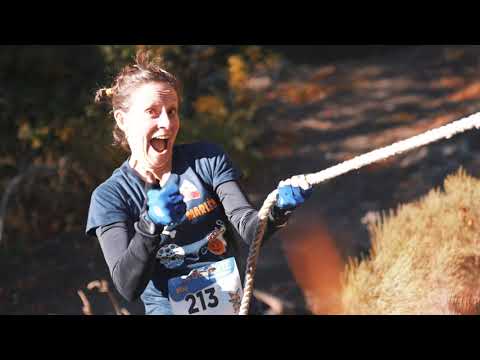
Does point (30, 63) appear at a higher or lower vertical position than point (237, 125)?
higher

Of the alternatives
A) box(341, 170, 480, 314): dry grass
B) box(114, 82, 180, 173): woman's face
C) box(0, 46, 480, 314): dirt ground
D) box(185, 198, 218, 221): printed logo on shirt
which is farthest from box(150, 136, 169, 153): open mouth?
box(0, 46, 480, 314): dirt ground

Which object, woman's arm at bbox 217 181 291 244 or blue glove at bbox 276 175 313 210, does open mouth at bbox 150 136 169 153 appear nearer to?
woman's arm at bbox 217 181 291 244

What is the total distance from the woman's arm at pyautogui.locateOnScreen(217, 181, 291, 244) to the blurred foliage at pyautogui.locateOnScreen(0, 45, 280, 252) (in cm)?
296

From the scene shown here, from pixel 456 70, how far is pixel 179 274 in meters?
8.10

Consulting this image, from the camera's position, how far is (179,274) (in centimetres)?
271

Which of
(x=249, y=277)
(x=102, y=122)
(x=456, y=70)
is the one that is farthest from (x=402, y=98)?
(x=249, y=277)

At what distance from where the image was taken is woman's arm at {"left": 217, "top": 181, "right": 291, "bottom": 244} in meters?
2.74

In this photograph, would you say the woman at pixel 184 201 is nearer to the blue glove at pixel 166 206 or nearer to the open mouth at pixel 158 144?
the open mouth at pixel 158 144

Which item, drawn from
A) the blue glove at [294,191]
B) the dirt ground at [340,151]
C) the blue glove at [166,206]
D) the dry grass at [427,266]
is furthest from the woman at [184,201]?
the dirt ground at [340,151]

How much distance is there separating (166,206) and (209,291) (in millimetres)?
505

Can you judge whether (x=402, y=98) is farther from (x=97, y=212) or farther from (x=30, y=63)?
(x=97, y=212)

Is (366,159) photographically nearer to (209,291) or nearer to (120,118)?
(209,291)

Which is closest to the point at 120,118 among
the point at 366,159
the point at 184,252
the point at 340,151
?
the point at 184,252

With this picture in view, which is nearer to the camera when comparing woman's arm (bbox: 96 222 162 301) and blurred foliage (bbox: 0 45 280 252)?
woman's arm (bbox: 96 222 162 301)
